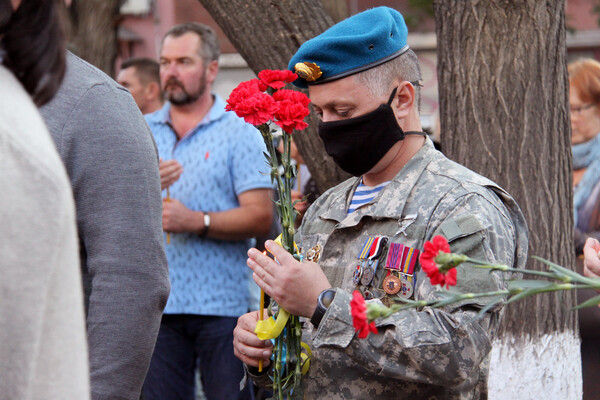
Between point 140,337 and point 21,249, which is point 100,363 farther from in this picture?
point 21,249

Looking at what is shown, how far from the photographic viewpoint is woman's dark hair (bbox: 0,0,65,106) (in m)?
1.11

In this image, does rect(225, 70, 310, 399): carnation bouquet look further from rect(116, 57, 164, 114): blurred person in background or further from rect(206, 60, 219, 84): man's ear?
rect(116, 57, 164, 114): blurred person in background

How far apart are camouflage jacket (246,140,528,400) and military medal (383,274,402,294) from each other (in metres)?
0.02

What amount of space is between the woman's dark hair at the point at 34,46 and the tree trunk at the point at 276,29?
7.29 ft

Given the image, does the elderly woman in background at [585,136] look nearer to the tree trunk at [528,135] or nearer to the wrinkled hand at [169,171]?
the tree trunk at [528,135]

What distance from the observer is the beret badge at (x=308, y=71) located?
2.43m

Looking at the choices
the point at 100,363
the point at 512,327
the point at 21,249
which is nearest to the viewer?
the point at 21,249

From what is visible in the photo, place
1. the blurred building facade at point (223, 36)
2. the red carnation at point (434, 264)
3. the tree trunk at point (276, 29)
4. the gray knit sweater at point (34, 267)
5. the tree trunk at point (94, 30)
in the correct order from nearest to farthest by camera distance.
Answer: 1. the gray knit sweater at point (34, 267)
2. the red carnation at point (434, 264)
3. the tree trunk at point (276, 29)
4. the tree trunk at point (94, 30)
5. the blurred building facade at point (223, 36)

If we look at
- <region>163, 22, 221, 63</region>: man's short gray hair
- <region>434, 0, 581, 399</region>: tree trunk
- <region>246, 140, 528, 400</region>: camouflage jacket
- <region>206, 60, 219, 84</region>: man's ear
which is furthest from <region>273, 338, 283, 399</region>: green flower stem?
<region>163, 22, 221, 63</region>: man's short gray hair

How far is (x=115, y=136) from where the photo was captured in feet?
6.40

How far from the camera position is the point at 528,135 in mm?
3193

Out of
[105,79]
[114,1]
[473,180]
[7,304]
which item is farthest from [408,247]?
[114,1]

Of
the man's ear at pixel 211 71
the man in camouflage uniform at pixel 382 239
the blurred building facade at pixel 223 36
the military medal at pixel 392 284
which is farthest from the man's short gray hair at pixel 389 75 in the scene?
the blurred building facade at pixel 223 36

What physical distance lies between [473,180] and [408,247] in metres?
0.28
